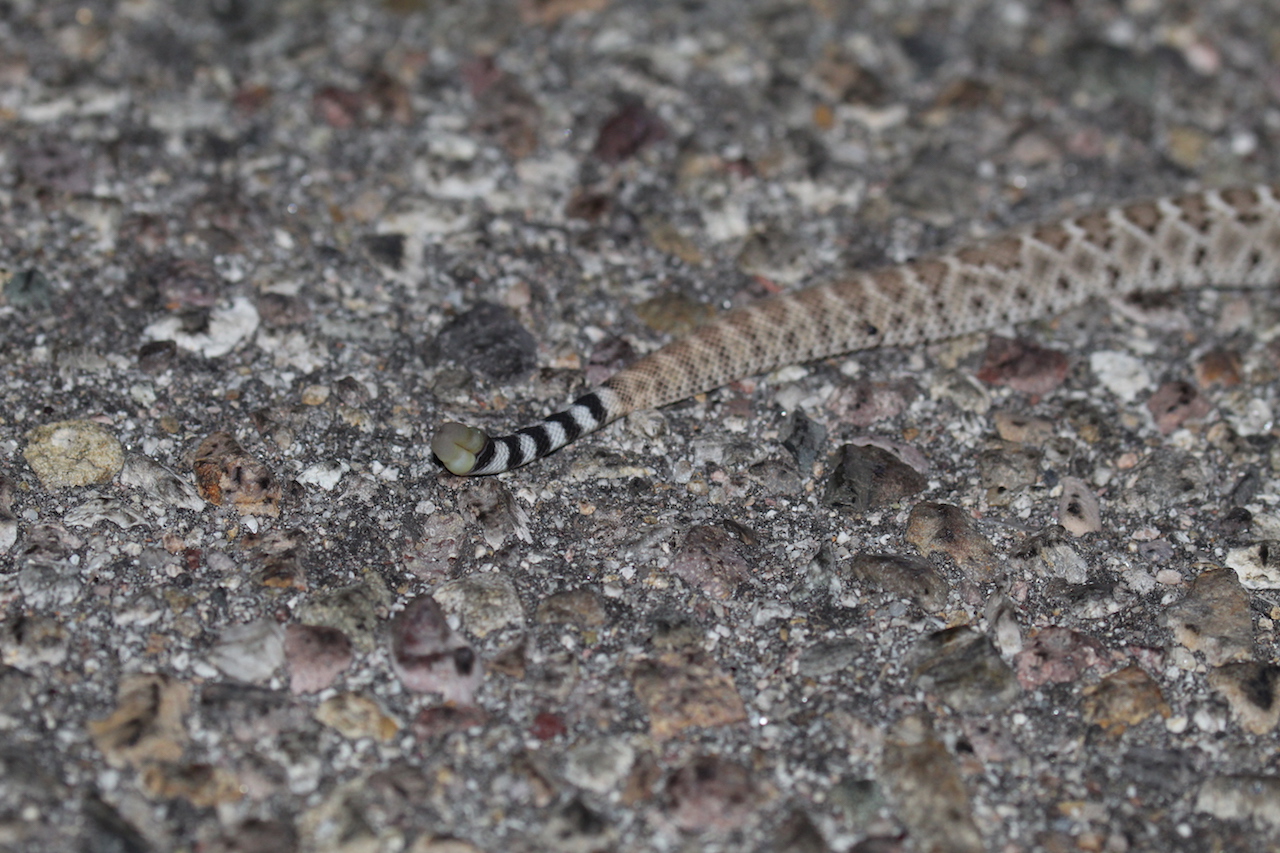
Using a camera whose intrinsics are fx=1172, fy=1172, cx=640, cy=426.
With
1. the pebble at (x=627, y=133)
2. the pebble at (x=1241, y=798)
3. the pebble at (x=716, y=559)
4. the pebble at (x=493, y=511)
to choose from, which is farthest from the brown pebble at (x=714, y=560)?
the pebble at (x=627, y=133)

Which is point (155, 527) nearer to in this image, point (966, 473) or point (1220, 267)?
point (966, 473)

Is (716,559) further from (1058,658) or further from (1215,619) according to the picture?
(1215,619)

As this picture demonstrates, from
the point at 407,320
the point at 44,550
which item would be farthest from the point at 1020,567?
the point at 44,550

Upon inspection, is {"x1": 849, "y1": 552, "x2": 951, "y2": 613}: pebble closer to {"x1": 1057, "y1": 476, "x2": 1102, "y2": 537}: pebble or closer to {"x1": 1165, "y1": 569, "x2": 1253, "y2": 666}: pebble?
{"x1": 1057, "y1": 476, "x2": 1102, "y2": 537}: pebble

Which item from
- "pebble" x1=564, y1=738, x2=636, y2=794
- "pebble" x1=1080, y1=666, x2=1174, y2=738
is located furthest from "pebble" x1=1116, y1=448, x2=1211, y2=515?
"pebble" x1=564, y1=738, x2=636, y2=794

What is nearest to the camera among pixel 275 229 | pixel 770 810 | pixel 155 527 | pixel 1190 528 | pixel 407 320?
pixel 770 810

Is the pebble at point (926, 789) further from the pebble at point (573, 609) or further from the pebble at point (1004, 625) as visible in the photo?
the pebble at point (573, 609)
